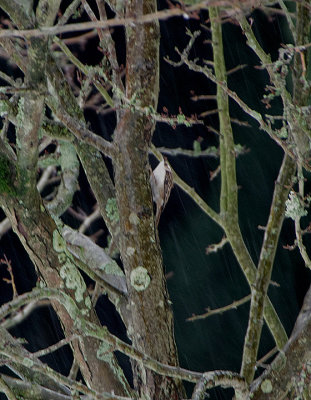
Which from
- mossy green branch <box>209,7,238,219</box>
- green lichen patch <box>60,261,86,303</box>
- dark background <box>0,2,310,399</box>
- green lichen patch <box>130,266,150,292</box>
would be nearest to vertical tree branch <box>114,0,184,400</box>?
green lichen patch <box>130,266,150,292</box>

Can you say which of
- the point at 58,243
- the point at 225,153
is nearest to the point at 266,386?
the point at 58,243

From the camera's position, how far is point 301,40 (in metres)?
2.02

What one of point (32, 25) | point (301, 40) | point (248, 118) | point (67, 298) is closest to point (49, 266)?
point (67, 298)

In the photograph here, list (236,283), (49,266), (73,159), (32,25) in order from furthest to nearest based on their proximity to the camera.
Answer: (236,283), (73,159), (49,266), (32,25)

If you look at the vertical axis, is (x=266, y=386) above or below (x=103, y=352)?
below

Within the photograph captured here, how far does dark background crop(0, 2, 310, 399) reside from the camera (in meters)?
4.86

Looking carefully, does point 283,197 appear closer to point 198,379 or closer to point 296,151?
point 296,151

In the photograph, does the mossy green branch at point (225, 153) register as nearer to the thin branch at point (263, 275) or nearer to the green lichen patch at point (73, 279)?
the thin branch at point (263, 275)

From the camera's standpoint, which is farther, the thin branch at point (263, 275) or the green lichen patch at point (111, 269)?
the green lichen patch at point (111, 269)

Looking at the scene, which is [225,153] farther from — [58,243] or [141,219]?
[58,243]

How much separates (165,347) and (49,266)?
1.50ft

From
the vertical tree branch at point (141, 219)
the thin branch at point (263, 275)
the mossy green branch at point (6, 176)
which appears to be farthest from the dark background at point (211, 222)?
the mossy green branch at point (6, 176)

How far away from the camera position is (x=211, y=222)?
503 centimetres

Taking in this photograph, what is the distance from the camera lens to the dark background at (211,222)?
4859 millimetres
